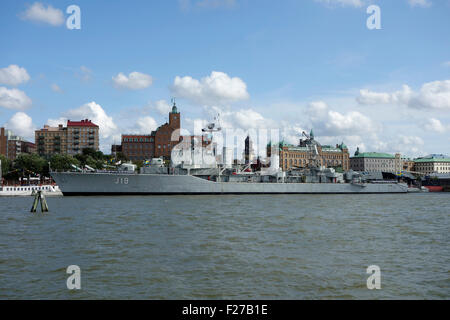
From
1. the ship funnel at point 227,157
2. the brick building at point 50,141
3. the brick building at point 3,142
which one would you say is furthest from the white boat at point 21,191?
the brick building at point 3,142

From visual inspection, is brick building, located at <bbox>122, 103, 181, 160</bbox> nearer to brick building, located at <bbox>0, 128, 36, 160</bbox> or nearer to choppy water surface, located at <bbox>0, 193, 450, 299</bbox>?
brick building, located at <bbox>0, 128, 36, 160</bbox>

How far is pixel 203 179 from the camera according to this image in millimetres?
54781

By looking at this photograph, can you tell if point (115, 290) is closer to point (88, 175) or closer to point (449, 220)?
point (449, 220)

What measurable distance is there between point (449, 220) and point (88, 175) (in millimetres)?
40565

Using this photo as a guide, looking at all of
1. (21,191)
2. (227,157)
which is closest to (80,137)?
(21,191)

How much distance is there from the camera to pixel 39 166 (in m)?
81.4

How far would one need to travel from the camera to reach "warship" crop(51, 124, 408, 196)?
163 feet

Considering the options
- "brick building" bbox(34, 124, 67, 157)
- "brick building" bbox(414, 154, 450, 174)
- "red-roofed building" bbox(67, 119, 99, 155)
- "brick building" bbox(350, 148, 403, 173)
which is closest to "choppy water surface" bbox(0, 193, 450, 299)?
"red-roofed building" bbox(67, 119, 99, 155)

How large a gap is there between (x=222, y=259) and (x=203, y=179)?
135 ft

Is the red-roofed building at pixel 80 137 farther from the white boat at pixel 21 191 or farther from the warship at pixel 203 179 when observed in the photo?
the warship at pixel 203 179

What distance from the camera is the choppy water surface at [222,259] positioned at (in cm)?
1047

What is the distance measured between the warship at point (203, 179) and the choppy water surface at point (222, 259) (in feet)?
88.4

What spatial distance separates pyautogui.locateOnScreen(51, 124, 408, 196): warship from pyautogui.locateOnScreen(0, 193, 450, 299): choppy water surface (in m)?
27.0
